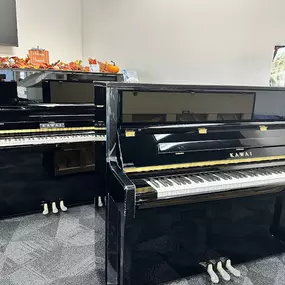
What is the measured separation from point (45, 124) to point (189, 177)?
1.42m

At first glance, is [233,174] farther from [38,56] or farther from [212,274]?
[38,56]

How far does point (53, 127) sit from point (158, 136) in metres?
1.23

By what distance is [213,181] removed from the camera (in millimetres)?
1397

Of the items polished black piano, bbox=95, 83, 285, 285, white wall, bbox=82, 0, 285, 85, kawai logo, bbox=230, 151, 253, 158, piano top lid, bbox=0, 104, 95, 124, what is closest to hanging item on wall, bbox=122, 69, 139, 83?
white wall, bbox=82, 0, 285, 85

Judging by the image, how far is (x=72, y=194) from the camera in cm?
268

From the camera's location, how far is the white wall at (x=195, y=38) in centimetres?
226

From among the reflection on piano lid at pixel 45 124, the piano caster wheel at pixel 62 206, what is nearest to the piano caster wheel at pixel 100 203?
the piano caster wheel at pixel 62 206

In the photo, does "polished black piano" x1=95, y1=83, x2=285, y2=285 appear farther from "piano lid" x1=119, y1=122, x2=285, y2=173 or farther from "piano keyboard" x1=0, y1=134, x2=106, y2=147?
"piano keyboard" x1=0, y1=134, x2=106, y2=147

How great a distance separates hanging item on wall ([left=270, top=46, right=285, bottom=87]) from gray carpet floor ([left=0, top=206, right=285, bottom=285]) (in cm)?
133

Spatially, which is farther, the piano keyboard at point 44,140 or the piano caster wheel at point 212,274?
the piano keyboard at point 44,140

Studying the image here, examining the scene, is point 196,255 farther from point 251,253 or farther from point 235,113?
point 235,113

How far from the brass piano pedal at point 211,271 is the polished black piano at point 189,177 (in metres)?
0.02

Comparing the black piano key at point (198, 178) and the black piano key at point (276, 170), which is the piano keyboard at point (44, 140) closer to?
the black piano key at point (198, 178)

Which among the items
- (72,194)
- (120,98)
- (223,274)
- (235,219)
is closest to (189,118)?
(120,98)
